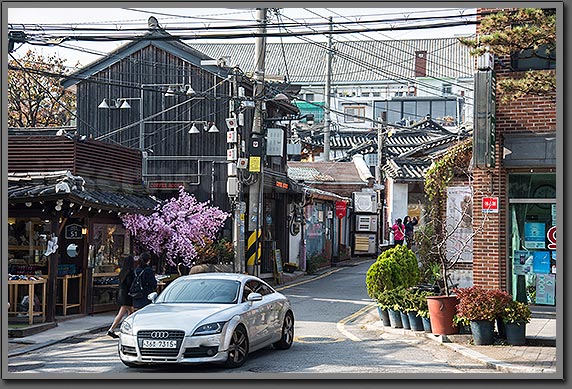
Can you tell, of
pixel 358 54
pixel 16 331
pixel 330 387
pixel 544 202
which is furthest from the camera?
pixel 358 54

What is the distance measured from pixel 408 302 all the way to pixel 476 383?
20.6 feet

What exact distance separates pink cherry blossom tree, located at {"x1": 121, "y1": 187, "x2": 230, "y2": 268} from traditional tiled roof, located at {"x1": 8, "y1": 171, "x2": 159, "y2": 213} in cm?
174

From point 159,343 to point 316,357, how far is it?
9.66 feet

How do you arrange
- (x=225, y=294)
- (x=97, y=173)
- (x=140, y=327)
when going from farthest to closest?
(x=97, y=173)
(x=225, y=294)
(x=140, y=327)

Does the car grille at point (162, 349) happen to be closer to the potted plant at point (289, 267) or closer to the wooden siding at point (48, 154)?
the wooden siding at point (48, 154)

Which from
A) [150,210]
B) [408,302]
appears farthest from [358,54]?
[408,302]

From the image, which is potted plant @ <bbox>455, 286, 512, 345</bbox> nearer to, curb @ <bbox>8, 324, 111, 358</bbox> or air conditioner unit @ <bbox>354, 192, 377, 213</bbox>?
curb @ <bbox>8, 324, 111, 358</bbox>

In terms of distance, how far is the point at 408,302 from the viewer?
17.6 metres

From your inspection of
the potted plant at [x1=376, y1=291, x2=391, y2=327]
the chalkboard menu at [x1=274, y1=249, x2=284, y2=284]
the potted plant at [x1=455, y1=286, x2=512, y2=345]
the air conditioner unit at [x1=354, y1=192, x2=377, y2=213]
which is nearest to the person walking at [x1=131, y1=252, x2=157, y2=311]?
the potted plant at [x1=376, y1=291, x2=391, y2=327]

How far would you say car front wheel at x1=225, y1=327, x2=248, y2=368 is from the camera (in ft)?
43.8

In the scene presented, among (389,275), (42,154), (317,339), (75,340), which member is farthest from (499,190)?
(42,154)

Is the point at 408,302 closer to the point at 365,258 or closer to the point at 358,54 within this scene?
the point at 365,258

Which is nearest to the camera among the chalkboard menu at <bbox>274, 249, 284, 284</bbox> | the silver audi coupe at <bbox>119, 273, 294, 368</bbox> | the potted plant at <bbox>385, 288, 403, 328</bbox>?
the silver audi coupe at <bbox>119, 273, 294, 368</bbox>

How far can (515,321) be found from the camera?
1511 centimetres
